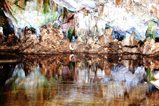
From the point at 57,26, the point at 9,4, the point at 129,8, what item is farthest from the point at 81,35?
the point at 9,4

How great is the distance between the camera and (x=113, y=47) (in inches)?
316

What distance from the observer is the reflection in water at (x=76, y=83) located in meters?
7.03

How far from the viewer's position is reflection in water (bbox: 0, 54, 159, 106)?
23.1ft

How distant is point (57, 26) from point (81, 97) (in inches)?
73.0

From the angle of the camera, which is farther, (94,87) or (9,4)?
(9,4)

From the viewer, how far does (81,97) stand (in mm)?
7086

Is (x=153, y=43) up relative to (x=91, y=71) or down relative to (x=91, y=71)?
up

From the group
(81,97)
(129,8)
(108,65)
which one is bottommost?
(81,97)

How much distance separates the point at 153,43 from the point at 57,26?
2151 mm

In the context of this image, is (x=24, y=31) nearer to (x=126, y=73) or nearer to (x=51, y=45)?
(x=51, y=45)

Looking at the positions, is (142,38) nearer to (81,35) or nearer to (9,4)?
(81,35)

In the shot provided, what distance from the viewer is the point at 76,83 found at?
752 cm

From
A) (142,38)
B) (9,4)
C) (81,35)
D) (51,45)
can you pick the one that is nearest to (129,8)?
(142,38)

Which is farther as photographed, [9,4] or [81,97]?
[9,4]
